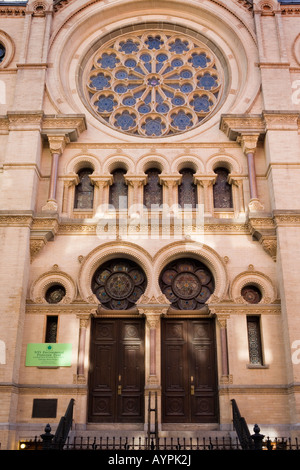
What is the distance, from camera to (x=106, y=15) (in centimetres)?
1981

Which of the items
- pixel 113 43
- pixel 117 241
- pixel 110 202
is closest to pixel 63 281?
pixel 117 241

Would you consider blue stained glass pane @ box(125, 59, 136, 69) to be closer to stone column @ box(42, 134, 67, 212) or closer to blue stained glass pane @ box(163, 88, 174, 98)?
blue stained glass pane @ box(163, 88, 174, 98)

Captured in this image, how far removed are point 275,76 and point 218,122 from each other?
2623 mm

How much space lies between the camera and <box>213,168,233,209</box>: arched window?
17.0 m

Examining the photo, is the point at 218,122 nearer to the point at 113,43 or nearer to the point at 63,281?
the point at 113,43

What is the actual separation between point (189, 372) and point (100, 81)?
11065 millimetres

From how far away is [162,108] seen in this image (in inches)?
→ 739

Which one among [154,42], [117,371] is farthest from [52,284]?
[154,42]

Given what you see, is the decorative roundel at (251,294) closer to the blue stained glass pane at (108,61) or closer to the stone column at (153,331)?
the stone column at (153,331)

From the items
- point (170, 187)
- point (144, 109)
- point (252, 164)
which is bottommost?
point (170, 187)

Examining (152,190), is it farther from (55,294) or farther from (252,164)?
(55,294)

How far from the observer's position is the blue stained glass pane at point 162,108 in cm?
1870

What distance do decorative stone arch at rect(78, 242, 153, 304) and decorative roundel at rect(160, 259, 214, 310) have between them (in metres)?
0.84

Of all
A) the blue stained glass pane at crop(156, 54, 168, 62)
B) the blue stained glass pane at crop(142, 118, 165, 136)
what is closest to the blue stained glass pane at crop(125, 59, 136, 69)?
the blue stained glass pane at crop(156, 54, 168, 62)
